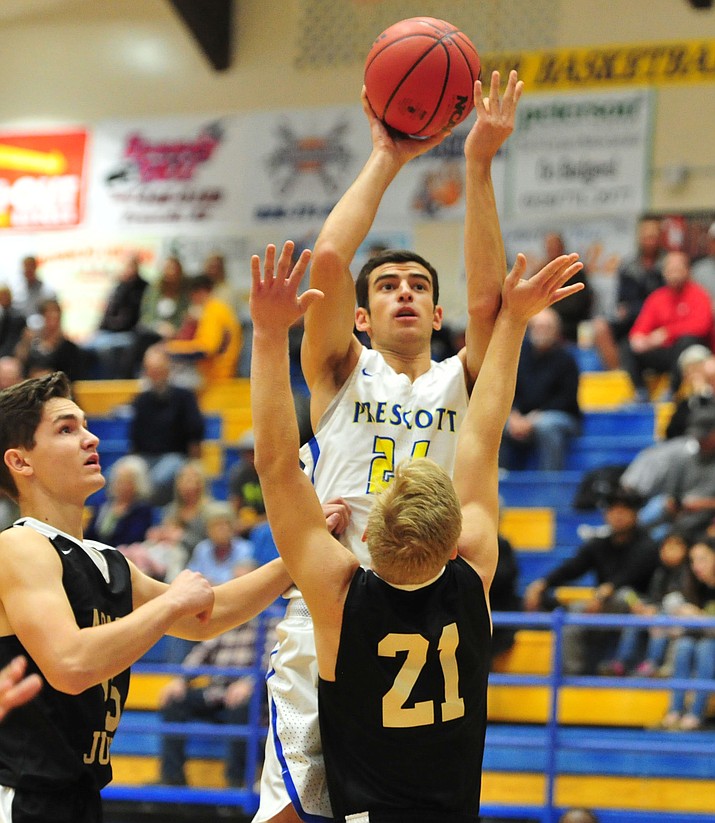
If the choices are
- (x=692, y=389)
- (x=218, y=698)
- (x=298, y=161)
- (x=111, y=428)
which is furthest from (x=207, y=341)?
(x=218, y=698)

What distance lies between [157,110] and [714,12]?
22.6 ft

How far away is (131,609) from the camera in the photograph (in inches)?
136

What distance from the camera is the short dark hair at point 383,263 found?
393cm

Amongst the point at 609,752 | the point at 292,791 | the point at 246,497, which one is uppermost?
the point at 246,497

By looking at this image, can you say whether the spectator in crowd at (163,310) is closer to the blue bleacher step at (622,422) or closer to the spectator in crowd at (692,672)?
the blue bleacher step at (622,422)

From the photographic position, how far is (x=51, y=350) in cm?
1235

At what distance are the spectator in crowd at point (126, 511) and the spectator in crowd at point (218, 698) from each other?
2.15 meters

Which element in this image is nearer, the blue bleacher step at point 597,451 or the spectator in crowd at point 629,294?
the blue bleacher step at point 597,451

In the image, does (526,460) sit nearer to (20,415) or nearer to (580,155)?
(580,155)

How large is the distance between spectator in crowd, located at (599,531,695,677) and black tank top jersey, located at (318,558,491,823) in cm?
389

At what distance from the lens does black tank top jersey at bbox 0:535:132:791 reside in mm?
3119

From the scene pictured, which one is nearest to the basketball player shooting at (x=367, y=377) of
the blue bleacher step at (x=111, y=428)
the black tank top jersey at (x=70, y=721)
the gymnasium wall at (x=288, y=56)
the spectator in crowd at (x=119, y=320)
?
the black tank top jersey at (x=70, y=721)

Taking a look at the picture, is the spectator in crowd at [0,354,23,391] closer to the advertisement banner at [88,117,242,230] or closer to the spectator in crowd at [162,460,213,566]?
the spectator in crowd at [162,460,213,566]

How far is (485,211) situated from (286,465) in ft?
3.45
